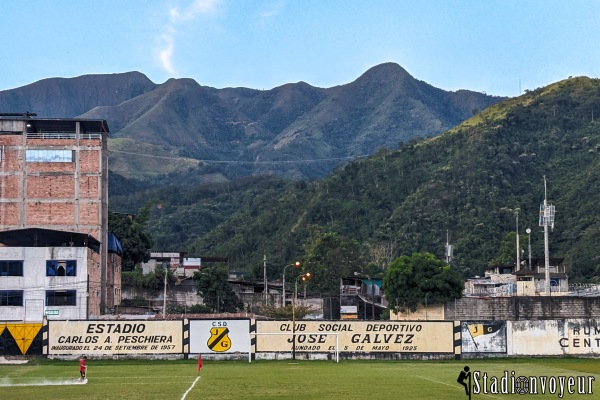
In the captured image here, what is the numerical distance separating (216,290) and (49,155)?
2654cm

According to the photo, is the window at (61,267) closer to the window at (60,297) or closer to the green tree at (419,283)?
the window at (60,297)

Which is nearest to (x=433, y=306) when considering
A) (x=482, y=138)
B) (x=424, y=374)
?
(x=424, y=374)

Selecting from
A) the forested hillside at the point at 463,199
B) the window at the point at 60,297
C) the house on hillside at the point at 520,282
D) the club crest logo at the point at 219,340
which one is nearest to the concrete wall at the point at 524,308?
the house on hillside at the point at 520,282

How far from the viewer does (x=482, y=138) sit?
172 m

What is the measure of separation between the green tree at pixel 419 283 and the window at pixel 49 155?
39248 millimetres

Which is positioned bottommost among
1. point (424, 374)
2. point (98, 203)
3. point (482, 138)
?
point (424, 374)

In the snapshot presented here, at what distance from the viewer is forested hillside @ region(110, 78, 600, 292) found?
141375 mm

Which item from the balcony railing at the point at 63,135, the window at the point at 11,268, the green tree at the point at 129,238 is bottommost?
the window at the point at 11,268

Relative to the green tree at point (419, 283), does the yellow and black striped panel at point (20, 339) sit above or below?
below

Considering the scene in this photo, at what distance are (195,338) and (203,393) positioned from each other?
1111 inches

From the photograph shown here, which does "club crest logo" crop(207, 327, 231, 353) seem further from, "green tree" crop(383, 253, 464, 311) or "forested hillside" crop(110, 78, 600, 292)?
"forested hillside" crop(110, 78, 600, 292)

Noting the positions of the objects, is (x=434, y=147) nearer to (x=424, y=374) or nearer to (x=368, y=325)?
(x=368, y=325)

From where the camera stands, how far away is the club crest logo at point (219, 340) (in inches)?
2375

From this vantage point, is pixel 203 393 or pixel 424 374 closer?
pixel 203 393
